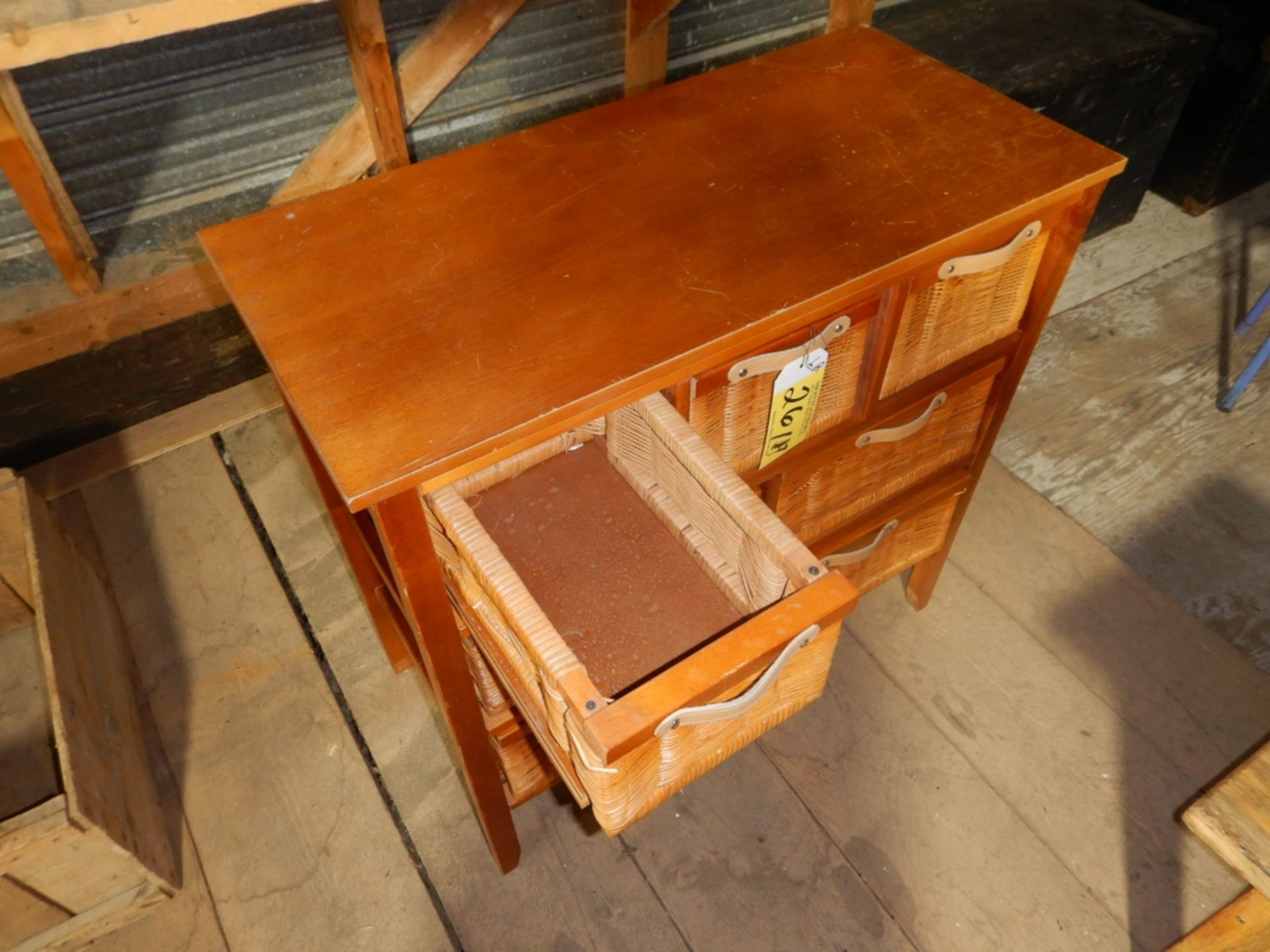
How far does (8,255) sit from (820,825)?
175 centimetres

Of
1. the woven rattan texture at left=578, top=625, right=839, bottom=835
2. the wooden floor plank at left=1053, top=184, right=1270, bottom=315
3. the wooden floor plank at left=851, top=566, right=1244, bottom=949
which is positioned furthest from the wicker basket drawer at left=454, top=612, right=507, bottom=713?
the wooden floor plank at left=1053, top=184, right=1270, bottom=315

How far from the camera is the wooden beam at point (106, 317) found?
1.71 m

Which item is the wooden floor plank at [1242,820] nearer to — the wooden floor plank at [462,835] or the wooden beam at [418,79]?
the wooden floor plank at [462,835]

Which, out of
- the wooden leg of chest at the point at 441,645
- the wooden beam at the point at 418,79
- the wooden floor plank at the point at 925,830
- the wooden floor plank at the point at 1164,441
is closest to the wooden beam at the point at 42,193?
the wooden beam at the point at 418,79

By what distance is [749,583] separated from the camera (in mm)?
1147

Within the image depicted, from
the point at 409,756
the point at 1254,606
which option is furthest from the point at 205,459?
the point at 1254,606

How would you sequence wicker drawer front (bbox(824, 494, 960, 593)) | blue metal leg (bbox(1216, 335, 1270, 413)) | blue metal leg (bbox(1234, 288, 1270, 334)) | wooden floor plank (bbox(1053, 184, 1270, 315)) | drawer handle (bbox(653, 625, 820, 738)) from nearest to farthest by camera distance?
1. drawer handle (bbox(653, 625, 820, 738))
2. wicker drawer front (bbox(824, 494, 960, 593))
3. blue metal leg (bbox(1216, 335, 1270, 413))
4. blue metal leg (bbox(1234, 288, 1270, 334))
5. wooden floor plank (bbox(1053, 184, 1270, 315))

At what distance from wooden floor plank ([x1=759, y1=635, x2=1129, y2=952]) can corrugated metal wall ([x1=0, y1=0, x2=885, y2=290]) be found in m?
1.36

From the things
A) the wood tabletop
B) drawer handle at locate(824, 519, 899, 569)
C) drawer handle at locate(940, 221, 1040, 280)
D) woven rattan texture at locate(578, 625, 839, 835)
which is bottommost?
drawer handle at locate(824, 519, 899, 569)

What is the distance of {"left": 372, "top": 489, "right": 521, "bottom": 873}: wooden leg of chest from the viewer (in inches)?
→ 36.3

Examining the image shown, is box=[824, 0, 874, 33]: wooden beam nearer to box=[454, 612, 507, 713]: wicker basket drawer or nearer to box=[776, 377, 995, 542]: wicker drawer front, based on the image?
box=[776, 377, 995, 542]: wicker drawer front

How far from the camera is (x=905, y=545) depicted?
1.67 meters

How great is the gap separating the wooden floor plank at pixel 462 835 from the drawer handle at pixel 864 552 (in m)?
0.60

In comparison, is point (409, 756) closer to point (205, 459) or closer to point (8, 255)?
point (205, 459)
